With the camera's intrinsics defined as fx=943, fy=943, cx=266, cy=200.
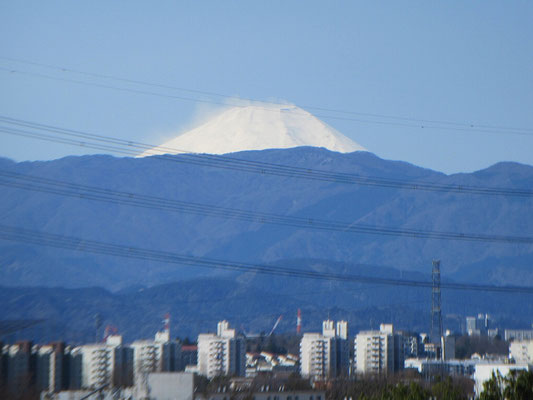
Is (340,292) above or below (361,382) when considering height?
above

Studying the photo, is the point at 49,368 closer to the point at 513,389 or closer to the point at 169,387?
the point at 169,387

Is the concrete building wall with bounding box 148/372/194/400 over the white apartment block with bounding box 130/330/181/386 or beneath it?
beneath

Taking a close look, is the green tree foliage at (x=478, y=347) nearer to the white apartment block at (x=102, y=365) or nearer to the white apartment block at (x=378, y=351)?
the white apartment block at (x=378, y=351)

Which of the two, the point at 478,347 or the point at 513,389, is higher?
the point at 478,347

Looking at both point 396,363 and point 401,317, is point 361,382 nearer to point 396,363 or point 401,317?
point 396,363

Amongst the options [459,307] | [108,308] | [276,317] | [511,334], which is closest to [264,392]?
[108,308]

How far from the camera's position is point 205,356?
63.5 metres

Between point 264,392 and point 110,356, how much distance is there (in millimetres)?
7995

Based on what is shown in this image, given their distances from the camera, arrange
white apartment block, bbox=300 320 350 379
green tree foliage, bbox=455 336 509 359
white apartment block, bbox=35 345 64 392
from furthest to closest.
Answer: green tree foliage, bbox=455 336 509 359 < white apartment block, bbox=300 320 350 379 < white apartment block, bbox=35 345 64 392

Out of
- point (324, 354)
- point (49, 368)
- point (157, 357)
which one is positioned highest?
point (324, 354)

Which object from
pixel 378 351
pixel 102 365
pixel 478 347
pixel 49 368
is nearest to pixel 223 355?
pixel 378 351

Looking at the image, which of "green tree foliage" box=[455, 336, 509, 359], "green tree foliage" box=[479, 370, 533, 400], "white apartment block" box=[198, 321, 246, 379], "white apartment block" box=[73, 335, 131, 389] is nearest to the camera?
"green tree foliage" box=[479, 370, 533, 400]

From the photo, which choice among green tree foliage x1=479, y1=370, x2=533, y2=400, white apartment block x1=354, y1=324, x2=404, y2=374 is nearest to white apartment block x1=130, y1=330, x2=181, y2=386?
white apartment block x1=354, y1=324, x2=404, y2=374

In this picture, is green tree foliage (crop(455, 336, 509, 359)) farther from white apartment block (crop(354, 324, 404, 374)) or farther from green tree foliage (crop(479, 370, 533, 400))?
green tree foliage (crop(479, 370, 533, 400))
